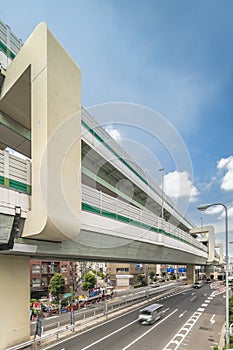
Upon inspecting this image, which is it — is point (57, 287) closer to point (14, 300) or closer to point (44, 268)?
point (44, 268)

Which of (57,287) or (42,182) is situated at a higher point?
(42,182)

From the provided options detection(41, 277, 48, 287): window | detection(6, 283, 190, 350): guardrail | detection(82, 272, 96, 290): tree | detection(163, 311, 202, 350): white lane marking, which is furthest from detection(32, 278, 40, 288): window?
detection(163, 311, 202, 350): white lane marking

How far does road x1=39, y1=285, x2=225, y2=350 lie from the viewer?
16.5 m

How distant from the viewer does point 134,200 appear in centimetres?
3512

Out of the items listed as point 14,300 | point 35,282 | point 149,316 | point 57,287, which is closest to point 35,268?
point 35,282

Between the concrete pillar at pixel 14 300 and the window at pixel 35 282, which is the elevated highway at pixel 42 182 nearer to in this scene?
the concrete pillar at pixel 14 300

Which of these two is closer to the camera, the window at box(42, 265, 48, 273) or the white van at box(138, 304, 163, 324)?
the white van at box(138, 304, 163, 324)

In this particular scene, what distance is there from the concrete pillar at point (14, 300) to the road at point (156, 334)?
11.7 feet

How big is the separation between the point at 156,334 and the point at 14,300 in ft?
37.1

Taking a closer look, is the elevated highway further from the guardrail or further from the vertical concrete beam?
the guardrail

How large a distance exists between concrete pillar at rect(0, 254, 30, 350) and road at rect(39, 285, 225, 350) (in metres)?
3.56

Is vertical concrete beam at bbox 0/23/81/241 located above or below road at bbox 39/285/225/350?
above

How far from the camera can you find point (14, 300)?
514 inches

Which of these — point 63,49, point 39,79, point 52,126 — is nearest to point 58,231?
point 52,126
